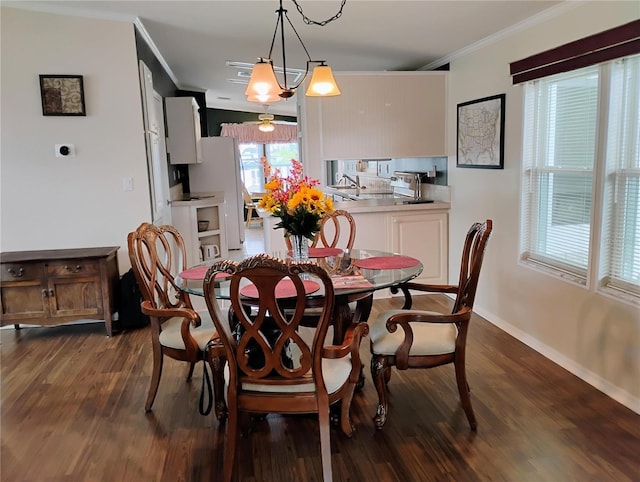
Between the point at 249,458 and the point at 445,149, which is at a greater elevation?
the point at 445,149

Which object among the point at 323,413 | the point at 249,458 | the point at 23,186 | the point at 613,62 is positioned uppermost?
the point at 613,62

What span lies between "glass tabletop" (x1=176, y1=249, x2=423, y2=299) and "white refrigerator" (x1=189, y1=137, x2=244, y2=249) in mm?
4777

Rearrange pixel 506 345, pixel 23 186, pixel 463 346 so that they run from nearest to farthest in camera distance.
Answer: pixel 463 346, pixel 506 345, pixel 23 186

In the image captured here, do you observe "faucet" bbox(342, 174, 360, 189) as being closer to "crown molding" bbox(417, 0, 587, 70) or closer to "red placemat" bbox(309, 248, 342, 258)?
"crown molding" bbox(417, 0, 587, 70)

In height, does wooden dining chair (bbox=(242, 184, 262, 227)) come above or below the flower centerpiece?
below

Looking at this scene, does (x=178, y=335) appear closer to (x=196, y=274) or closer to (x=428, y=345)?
(x=196, y=274)

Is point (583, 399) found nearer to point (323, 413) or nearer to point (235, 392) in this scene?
point (323, 413)

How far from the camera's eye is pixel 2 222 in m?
3.90

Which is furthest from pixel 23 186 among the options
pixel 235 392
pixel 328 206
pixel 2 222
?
pixel 235 392

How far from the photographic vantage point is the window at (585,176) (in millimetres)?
2666

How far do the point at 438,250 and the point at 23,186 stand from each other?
3565mm

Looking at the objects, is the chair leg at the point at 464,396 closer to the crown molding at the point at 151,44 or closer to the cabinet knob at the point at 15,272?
the cabinet knob at the point at 15,272

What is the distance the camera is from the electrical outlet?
385cm

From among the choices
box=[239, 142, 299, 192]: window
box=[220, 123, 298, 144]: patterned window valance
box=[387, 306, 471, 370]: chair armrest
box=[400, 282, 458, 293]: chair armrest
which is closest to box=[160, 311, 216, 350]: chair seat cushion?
box=[387, 306, 471, 370]: chair armrest
